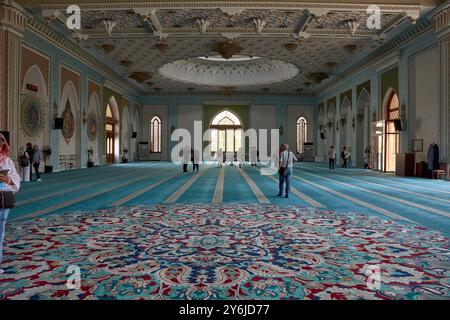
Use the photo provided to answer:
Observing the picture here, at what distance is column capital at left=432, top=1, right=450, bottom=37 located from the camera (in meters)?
10.9

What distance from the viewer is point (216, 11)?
11758mm

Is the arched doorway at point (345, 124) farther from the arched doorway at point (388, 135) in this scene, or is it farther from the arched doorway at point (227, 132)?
the arched doorway at point (227, 132)

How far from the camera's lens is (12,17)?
35.3 feet

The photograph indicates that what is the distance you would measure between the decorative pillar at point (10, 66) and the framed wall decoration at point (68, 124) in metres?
3.93

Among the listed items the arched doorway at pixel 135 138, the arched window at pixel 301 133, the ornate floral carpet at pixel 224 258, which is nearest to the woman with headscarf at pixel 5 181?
the ornate floral carpet at pixel 224 258

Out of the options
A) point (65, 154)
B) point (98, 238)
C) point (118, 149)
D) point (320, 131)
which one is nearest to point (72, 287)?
point (98, 238)

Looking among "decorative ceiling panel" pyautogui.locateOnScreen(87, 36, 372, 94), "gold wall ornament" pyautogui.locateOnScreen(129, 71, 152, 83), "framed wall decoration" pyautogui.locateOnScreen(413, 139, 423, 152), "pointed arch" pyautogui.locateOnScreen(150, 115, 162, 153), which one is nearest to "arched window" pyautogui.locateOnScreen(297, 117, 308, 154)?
"decorative ceiling panel" pyautogui.locateOnScreen(87, 36, 372, 94)

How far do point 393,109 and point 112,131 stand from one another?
15.7 m

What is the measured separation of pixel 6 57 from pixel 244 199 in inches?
332

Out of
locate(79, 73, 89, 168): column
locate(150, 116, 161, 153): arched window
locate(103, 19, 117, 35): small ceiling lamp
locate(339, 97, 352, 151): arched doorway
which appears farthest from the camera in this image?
locate(150, 116, 161, 153): arched window

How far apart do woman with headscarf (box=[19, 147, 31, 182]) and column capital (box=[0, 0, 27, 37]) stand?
3.58m

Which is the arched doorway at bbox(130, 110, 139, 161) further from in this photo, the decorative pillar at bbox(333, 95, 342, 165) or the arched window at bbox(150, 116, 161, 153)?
the decorative pillar at bbox(333, 95, 342, 165)

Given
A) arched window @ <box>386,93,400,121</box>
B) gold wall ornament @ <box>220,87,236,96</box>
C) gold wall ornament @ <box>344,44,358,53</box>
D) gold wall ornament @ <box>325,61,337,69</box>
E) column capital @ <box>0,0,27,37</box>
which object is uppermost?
gold wall ornament @ <box>220,87,236,96</box>
